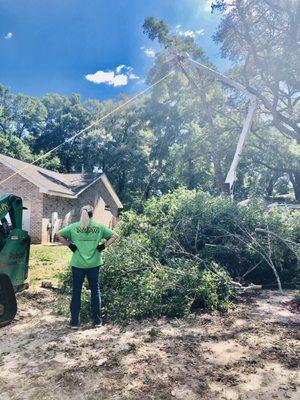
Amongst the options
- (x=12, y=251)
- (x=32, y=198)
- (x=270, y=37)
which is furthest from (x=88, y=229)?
(x=32, y=198)

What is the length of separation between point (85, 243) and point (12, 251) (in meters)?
1.35

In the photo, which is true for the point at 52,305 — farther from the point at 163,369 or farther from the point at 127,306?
the point at 163,369

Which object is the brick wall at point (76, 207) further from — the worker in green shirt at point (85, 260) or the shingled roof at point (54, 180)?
the worker in green shirt at point (85, 260)

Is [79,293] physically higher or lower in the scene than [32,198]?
lower

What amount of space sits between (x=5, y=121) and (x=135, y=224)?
35711 millimetres

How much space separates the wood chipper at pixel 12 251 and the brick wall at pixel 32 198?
12266mm

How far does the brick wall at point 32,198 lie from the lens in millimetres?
18359

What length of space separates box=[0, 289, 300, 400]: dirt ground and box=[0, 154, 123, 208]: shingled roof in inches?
444

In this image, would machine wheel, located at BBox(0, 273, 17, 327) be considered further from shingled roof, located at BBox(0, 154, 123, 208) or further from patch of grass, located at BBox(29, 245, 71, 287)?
shingled roof, located at BBox(0, 154, 123, 208)

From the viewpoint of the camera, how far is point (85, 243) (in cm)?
545

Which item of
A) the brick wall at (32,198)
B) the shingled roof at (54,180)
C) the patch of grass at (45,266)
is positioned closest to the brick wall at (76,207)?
the brick wall at (32,198)

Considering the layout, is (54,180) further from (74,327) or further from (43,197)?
(74,327)

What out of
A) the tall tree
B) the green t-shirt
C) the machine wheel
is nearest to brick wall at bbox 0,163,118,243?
the tall tree

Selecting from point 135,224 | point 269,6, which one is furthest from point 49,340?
point 269,6
